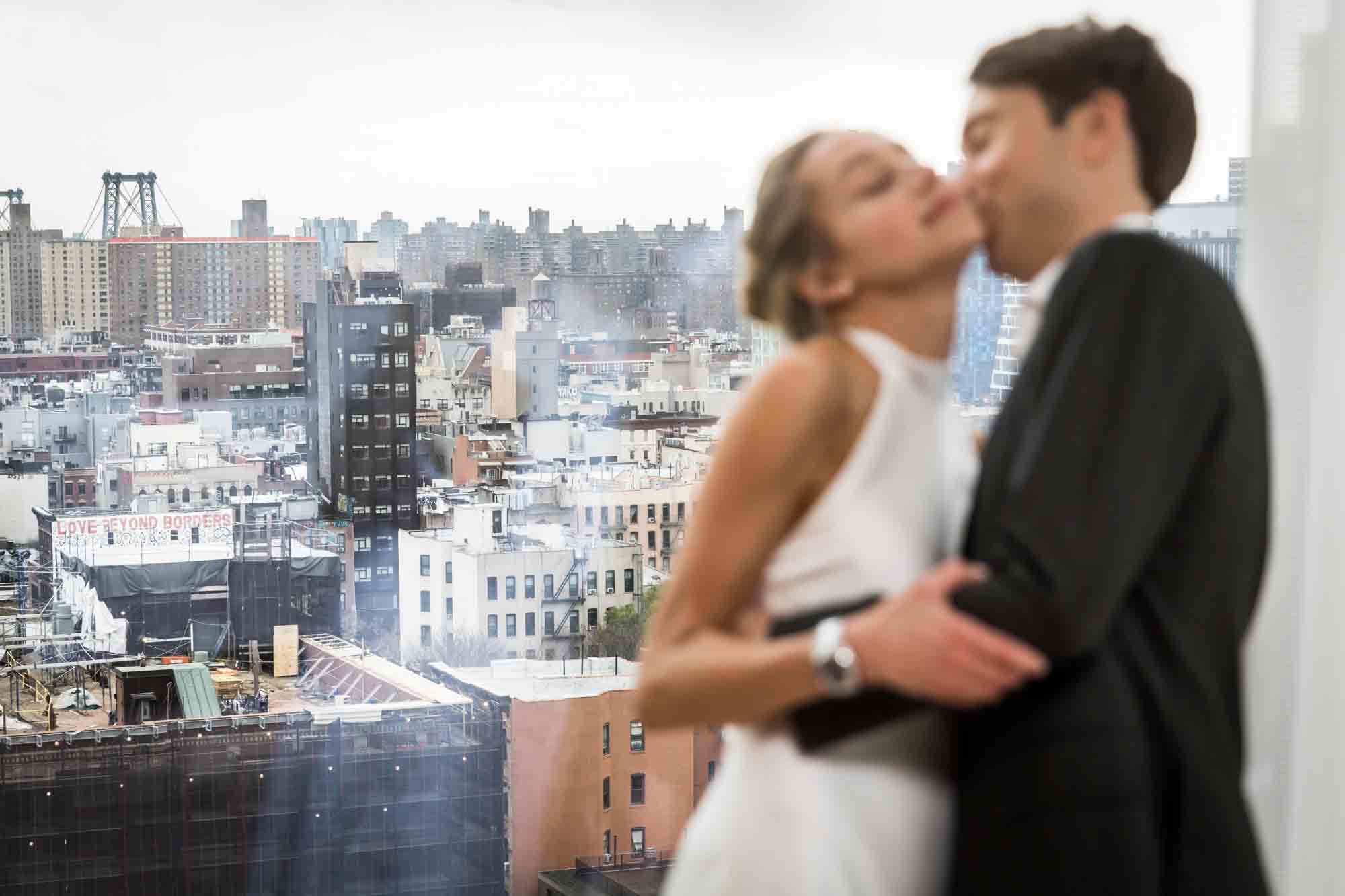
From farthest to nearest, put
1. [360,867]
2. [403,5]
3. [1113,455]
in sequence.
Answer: [360,867], [403,5], [1113,455]

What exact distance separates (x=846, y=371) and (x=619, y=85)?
1999 millimetres

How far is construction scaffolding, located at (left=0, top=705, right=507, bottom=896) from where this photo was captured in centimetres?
285

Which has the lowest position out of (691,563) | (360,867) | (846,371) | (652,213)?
(360,867)

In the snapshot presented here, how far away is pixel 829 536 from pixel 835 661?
0.08 m

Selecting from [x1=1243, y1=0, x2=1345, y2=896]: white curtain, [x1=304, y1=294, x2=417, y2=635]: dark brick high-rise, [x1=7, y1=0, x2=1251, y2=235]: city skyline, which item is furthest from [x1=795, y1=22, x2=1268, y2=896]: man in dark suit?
[x1=304, y1=294, x2=417, y2=635]: dark brick high-rise

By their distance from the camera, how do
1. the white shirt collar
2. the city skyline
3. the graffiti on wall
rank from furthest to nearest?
1. the graffiti on wall
2. the city skyline
3. the white shirt collar

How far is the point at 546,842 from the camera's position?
3.05 m

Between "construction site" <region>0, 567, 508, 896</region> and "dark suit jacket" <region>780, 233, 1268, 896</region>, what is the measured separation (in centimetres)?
217

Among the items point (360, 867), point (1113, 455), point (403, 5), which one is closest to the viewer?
point (1113, 455)

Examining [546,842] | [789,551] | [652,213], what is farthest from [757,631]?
[546,842]

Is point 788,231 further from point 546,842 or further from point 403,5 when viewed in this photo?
point 546,842

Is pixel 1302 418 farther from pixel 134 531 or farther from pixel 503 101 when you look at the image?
pixel 134 531

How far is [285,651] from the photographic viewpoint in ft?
9.38

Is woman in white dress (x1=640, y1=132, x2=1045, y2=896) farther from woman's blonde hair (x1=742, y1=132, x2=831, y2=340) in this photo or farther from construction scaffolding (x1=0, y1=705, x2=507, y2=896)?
construction scaffolding (x1=0, y1=705, x2=507, y2=896)
